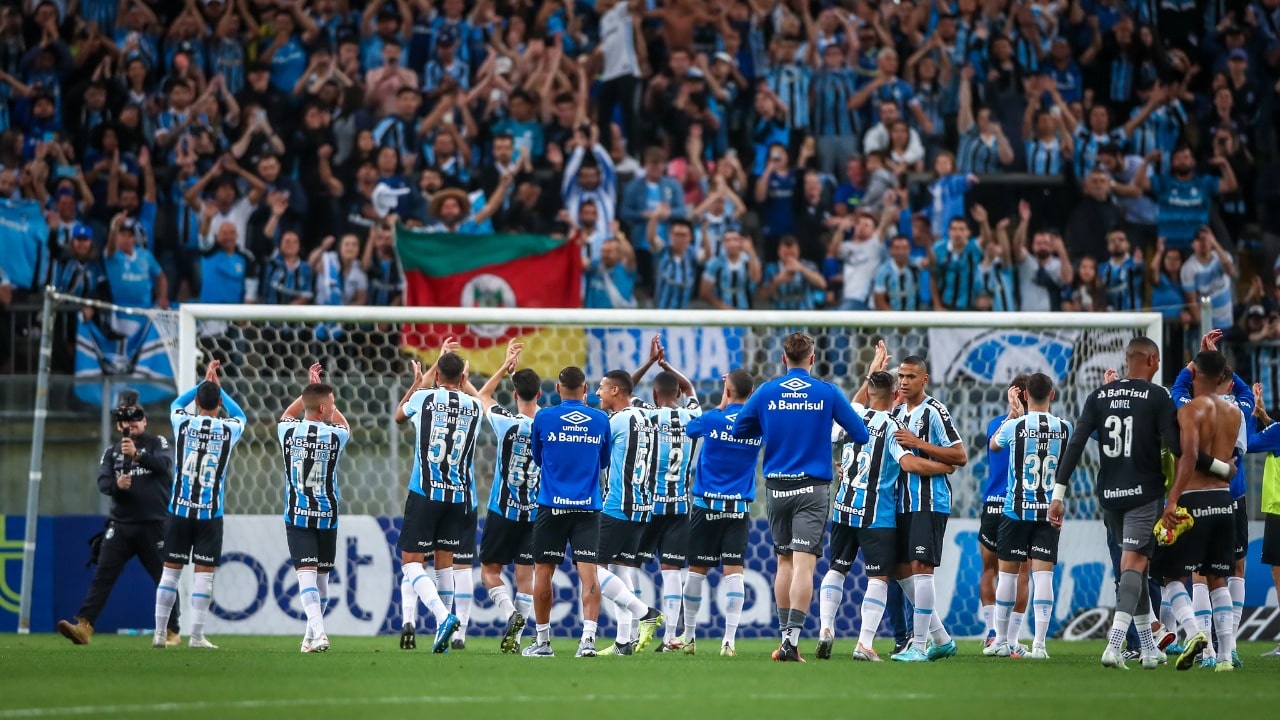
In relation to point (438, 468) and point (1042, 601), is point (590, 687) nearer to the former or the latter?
point (438, 468)

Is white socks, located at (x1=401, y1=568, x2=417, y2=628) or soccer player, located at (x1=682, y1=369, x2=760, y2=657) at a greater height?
soccer player, located at (x1=682, y1=369, x2=760, y2=657)

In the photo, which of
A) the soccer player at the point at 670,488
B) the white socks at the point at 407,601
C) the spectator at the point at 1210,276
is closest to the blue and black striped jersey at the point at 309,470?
the white socks at the point at 407,601

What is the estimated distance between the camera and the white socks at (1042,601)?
1270cm

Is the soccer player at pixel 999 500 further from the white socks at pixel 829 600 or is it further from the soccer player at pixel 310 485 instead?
the soccer player at pixel 310 485

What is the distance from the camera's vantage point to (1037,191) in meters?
20.0

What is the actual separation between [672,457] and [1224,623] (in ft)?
14.5

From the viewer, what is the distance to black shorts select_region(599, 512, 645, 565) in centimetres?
1258

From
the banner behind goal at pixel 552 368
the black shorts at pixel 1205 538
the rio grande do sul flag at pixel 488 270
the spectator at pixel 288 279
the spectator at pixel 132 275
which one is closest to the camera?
the black shorts at pixel 1205 538

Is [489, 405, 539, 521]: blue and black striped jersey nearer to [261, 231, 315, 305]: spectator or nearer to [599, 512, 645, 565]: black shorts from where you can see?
[599, 512, 645, 565]: black shorts

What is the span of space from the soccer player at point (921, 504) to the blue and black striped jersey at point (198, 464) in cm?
566

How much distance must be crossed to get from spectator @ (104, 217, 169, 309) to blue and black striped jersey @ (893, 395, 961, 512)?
9.91 m

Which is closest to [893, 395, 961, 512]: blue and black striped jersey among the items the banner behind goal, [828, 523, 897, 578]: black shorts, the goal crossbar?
[828, 523, 897, 578]: black shorts

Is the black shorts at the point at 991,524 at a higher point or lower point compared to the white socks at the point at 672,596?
higher

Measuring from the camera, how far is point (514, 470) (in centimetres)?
1318
